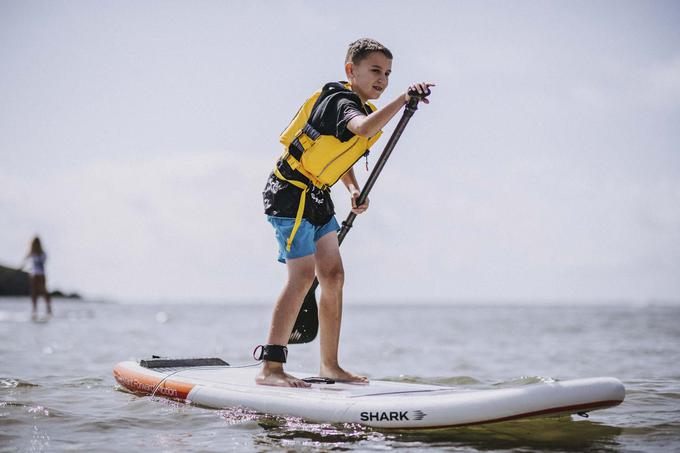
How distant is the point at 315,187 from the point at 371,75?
726 millimetres

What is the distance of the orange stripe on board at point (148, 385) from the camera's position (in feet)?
14.2

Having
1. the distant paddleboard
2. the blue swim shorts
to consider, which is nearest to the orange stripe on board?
the distant paddleboard

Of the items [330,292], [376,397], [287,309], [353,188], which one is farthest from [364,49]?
[376,397]

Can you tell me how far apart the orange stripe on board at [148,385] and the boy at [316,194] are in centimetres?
53

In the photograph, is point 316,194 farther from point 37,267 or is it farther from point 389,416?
point 37,267

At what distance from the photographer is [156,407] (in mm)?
4230

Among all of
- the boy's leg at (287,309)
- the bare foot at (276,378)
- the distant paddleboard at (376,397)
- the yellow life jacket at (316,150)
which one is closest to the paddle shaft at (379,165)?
the yellow life jacket at (316,150)

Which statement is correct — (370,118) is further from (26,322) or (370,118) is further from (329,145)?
(26,322)

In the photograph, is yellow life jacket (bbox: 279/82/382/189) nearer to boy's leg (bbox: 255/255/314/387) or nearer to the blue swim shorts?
the blue swim shorts

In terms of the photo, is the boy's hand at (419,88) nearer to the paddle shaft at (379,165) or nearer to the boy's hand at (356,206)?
the paddle shaft at (379,165)

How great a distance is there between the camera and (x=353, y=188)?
459cm

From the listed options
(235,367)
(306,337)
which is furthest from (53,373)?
(306,337)

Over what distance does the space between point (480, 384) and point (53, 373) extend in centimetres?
362

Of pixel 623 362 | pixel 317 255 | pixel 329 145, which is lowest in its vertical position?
pixel 623 362
